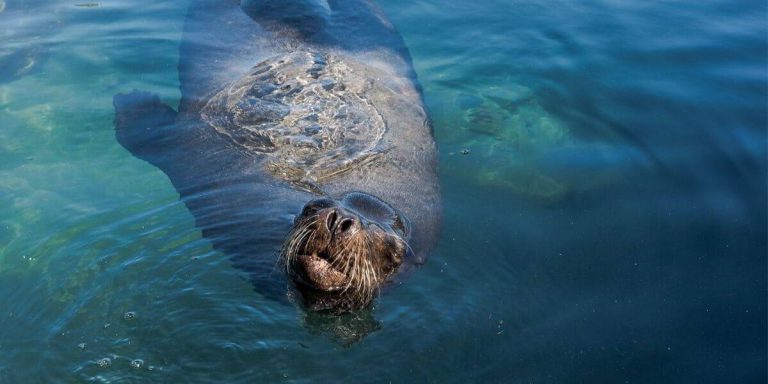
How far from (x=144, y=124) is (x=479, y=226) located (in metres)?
3.08

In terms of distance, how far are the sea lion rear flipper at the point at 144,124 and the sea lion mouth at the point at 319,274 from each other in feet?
7.27

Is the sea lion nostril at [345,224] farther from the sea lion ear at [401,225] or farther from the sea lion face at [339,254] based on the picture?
the sea lion ear at [401,225]

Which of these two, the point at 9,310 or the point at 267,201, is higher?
the point at 267,201

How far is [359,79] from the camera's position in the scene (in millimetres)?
7816

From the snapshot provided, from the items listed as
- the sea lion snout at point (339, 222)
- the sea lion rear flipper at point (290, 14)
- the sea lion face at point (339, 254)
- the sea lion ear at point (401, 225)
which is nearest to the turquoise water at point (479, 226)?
the sea lion face at point (339, 254)

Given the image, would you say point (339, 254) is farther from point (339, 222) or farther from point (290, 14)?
point (290, 14)

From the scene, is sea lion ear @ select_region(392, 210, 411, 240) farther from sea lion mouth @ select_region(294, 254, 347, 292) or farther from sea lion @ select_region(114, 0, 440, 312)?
sea lion mouth @ select_region(294, 254, 347, 292)

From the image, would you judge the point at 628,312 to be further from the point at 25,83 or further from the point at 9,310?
the point at 25,83

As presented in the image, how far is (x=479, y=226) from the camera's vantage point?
6.30 metres

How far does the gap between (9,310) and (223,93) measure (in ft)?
9.46

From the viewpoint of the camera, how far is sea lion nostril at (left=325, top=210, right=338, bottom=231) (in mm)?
4934

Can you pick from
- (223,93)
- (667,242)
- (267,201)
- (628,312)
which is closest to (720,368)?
(628,312)

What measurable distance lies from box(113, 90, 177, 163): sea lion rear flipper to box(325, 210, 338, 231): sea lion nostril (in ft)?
8.04

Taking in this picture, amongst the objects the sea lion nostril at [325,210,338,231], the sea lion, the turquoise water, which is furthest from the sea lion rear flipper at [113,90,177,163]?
the sea lion nostril at [325,210,338,231]
